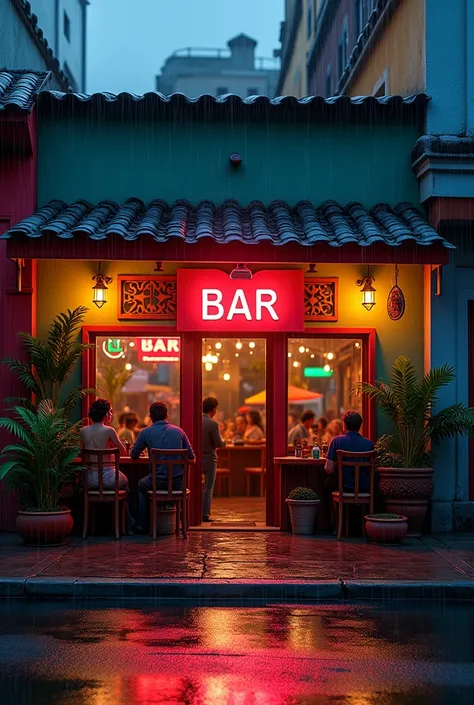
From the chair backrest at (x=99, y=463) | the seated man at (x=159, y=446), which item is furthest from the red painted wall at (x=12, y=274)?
the seated man at (x=159, y=446)

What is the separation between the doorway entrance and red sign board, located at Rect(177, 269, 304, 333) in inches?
41.0

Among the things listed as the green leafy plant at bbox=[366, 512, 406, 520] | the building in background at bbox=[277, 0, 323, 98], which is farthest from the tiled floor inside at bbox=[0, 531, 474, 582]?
the building in background at bbox=[277, 0, 323, 98]

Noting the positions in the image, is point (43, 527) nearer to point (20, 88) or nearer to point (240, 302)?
point (240, 302)

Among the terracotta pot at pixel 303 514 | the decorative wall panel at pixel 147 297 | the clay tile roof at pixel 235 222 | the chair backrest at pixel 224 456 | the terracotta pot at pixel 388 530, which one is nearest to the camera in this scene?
the terracotta pot at pixel 388 530

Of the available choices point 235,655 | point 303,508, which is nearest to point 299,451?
point 303,508

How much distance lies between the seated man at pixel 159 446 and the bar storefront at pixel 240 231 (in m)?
0.49

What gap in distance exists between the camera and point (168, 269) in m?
14.6

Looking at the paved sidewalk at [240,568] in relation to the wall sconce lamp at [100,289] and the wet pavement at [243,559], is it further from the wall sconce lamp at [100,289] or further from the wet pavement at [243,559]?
the wall sconce lamp at [100,289]

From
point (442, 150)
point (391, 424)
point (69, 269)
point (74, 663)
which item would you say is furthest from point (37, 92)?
point (74, 663)

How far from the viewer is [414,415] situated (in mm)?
13758

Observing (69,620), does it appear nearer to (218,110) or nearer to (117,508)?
(117,508)

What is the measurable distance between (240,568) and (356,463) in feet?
9.36

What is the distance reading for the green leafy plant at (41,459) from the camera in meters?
12.8

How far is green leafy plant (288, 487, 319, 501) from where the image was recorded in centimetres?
1386
